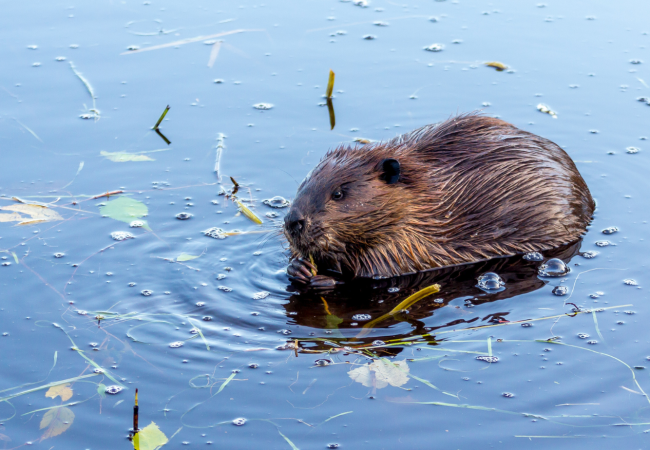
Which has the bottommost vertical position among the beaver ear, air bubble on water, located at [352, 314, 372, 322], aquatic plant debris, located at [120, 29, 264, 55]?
air bubble on water, located at [352, 314, 372, 322]

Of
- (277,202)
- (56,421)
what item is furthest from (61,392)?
(277,202)

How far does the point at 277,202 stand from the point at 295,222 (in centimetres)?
108

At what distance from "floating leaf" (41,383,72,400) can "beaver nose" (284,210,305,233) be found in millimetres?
1887

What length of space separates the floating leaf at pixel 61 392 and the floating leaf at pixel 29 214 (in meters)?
2.15

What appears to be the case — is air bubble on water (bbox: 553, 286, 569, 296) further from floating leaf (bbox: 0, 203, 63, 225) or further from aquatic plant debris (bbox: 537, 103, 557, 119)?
floating leaf (bbox: 0, 203, 63, 225)

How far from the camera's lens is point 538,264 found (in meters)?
5.88

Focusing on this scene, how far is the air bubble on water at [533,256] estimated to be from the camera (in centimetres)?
597

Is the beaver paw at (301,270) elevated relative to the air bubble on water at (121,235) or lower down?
lower down

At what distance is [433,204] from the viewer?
234 inches

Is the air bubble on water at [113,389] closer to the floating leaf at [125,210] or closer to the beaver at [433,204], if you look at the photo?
the beaver at [433,204]

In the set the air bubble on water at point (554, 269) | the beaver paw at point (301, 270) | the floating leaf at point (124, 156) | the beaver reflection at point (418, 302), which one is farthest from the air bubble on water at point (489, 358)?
the floating leaf at point (124, 156)

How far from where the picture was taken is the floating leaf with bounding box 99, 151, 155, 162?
6.96m

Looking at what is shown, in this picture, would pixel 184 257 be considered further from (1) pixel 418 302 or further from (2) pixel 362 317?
(1) pixel 418 302

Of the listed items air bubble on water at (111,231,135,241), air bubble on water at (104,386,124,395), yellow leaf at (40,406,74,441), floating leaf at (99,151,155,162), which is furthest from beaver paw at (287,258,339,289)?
floating leaf at (99,151,155,162)
